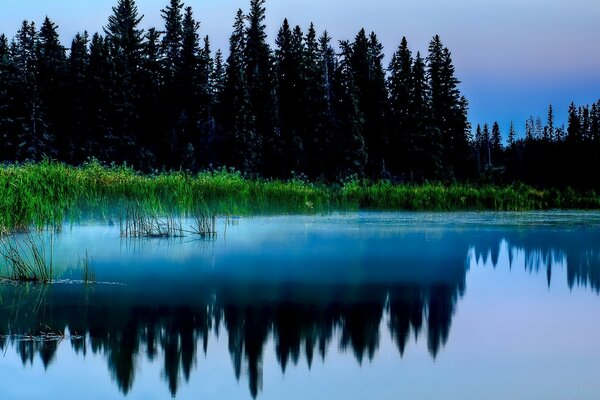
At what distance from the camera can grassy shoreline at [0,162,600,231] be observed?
15492 millimetres

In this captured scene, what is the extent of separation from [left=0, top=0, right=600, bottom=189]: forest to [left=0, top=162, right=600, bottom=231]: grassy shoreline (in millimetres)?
24324

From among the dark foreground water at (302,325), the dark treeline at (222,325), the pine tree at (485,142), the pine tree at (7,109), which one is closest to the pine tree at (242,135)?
the pine tree at (7,109)

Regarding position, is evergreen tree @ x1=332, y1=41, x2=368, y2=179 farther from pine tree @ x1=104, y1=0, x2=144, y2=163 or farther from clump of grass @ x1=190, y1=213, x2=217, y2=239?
clump of grass @ x1=190, y1=213, x2=217, y2=239

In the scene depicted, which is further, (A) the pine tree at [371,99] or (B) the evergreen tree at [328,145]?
(A) the pine tree at [371,99]

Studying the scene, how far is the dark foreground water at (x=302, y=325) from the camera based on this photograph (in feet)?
19.5

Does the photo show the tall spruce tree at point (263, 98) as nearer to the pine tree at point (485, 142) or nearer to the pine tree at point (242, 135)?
the pine tree at point (242, 135)

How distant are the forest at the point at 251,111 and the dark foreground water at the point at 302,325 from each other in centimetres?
4228

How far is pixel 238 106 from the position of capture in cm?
5569

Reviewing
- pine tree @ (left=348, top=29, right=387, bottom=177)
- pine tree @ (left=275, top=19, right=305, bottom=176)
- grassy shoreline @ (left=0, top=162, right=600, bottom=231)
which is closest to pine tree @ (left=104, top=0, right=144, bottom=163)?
pine tree @ (left=275, top=19, right=305, bottom=176)

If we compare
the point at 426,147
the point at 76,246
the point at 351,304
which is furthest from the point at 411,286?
the point at 426,147

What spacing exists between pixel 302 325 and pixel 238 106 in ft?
160

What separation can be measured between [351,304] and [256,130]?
4927 cm

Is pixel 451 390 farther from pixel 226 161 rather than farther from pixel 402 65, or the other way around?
pixel 402 65

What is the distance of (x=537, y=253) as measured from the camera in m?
15.3
